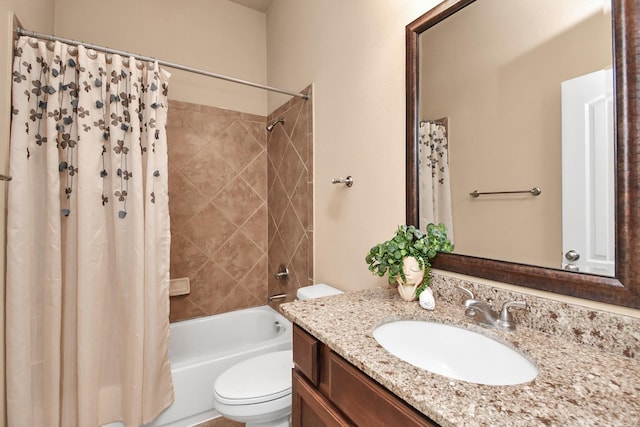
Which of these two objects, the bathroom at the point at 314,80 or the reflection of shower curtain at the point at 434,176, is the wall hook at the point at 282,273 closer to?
the bathroom at the point at 314,80

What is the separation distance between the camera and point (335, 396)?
75cm

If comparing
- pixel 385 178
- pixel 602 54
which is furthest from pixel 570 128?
pixel 385 178

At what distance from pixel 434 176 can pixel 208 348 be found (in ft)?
6.69

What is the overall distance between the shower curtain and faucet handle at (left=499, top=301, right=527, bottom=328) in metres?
1.52

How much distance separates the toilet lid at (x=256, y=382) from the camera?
3.91 ft

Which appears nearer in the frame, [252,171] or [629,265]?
[629,265]

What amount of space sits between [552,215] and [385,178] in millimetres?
646

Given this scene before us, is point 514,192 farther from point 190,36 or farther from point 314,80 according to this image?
point 190,36

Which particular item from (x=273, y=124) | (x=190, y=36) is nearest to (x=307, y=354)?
(x=273, y=124)

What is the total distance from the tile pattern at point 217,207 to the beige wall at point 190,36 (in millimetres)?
160

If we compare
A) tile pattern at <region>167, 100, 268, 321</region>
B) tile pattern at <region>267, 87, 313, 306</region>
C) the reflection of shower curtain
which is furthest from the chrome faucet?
tile pattern at <region>167, 100, 268, 321</region>

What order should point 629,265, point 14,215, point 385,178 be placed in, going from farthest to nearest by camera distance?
point 385,178
point 14,215
point 629,265

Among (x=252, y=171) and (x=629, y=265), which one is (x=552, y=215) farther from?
(x=252, y=171)

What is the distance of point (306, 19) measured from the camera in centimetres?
194
